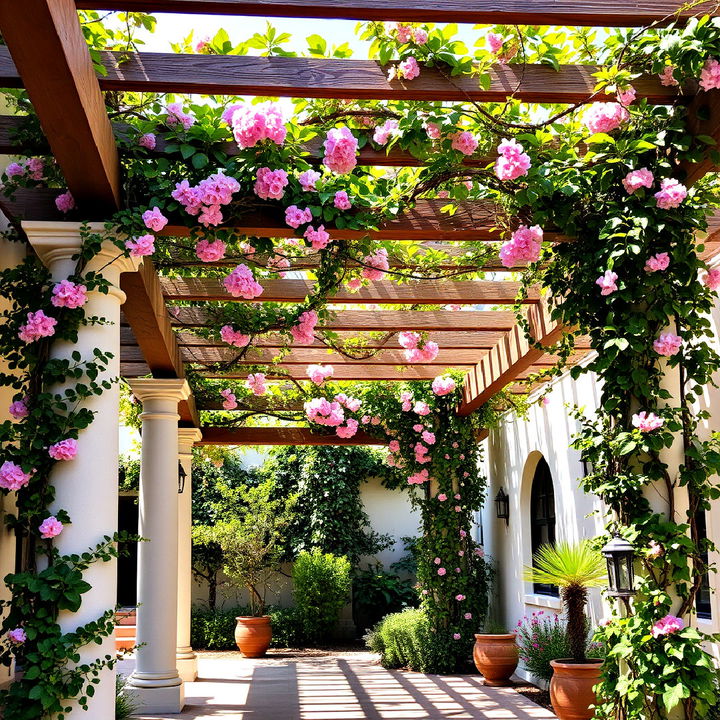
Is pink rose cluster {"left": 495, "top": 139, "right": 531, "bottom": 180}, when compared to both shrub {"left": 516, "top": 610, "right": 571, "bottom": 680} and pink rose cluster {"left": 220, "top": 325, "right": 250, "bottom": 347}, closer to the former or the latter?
pink rose cluster {"left": 220, "top": 325, "right": 250, "bottom": 347}

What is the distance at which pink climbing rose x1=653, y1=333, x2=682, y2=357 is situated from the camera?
4.39 metres

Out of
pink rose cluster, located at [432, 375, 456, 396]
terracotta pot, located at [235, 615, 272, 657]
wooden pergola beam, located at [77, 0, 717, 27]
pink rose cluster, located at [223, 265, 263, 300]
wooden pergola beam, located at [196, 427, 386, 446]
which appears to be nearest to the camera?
wooden pergola beam, located at [77, 0, 717, 27]

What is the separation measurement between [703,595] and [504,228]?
128 inches

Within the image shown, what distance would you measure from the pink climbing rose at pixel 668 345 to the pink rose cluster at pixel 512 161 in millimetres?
1091

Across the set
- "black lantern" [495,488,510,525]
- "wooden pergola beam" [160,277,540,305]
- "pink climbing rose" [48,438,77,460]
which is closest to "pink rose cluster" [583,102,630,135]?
"wooden pergola beam" [160,277,540,305]

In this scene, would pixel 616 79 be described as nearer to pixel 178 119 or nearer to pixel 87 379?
pixel 178 119

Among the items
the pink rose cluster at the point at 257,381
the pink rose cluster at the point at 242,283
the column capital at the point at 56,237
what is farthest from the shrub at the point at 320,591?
the column capital at the point at 56,237

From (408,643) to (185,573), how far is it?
3000 millimetres

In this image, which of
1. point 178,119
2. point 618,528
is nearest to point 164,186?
point 178,119

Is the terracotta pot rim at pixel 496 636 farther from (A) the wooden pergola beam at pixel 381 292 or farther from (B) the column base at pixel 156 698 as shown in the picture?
(A) the wooden pergola beam at pixel 381 292

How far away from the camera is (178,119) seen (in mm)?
4582

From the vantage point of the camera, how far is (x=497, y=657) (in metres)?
9.79

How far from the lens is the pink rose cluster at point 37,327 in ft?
13.7

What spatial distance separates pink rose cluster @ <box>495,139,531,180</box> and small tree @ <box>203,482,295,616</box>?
10.3m
